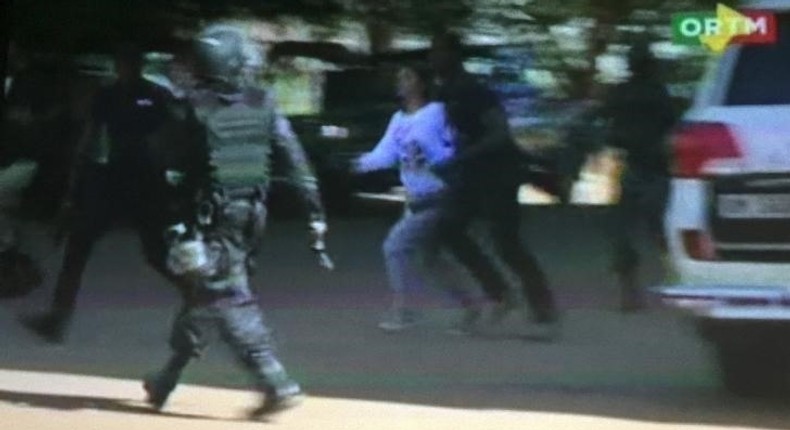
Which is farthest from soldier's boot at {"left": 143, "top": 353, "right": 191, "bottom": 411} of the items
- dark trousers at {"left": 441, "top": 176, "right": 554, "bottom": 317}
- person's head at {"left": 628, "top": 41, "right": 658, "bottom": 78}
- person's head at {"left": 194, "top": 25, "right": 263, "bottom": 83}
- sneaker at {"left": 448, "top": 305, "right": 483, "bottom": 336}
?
person's head at {"left": 628, "top": 41, "right": 658, "bottom": 78}

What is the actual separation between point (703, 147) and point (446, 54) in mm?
4083

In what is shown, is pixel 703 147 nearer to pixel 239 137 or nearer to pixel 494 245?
pixel 239 137

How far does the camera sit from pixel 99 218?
32.6 feet

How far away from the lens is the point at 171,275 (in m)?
8.61

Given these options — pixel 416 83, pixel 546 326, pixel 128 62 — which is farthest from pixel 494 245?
pixel 128 62

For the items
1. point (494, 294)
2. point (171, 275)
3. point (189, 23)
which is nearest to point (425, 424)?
point (171, 275)

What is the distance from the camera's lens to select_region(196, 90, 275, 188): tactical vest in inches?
314

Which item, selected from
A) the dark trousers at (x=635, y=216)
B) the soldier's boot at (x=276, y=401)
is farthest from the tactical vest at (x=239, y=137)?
the dark trousers at (x=635, y=216)

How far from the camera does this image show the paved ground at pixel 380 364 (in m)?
8.08

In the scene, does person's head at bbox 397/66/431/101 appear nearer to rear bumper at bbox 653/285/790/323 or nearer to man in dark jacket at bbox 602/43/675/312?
man in dark jacket at bbox 602/43/675/312

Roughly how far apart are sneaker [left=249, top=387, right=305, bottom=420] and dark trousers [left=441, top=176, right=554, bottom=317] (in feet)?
7.51

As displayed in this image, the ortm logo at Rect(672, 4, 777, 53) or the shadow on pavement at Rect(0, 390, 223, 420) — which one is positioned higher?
the ortm logo at Rect(672, 4, 777, 53)

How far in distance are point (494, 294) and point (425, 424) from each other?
2274 mm

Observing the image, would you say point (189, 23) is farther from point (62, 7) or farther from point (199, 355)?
point (199, 355)
